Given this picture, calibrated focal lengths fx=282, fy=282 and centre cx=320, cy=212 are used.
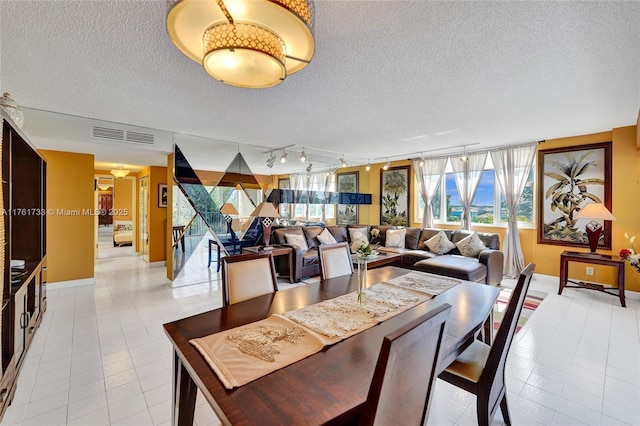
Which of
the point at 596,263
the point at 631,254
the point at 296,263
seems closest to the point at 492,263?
the point at 596,263

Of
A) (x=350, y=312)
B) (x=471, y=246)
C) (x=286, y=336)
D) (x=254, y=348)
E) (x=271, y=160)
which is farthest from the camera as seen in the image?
(x=271, y=160)

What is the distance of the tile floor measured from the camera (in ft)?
6.29

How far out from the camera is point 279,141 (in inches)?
209

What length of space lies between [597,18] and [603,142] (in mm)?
3864

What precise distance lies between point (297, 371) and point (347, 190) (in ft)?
22.0

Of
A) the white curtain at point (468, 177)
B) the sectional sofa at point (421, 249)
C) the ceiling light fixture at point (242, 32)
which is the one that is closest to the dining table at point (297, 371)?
the ceiling light fixture at point (242, 32)

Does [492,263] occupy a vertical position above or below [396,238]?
below

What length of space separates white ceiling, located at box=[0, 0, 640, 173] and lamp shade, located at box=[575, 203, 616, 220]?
1199mm

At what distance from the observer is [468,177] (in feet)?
20.0

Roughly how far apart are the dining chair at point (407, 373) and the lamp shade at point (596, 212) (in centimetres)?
470

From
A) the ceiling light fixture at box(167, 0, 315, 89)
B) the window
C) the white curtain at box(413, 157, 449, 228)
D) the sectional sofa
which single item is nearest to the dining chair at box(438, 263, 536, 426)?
the ceiling light fixture at box(167, 0, 315, 89)

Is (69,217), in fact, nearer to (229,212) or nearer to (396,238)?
(229,212)

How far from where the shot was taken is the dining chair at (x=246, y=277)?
6.64ft

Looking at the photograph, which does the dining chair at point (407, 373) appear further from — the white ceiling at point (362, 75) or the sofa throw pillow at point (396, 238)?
the sofa throw pillow at point (396, 238)
